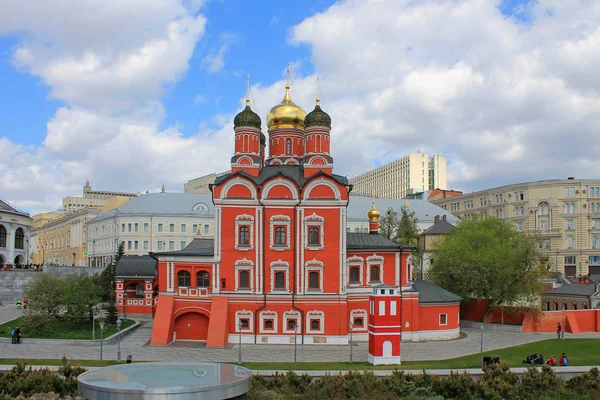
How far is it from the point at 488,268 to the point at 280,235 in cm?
1668

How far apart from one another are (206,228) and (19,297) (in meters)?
24.6

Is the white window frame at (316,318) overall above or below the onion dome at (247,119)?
below

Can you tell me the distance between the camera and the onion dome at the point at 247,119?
39812 mm

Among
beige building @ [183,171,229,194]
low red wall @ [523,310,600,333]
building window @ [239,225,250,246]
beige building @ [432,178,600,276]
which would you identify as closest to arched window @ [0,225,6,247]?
building window @ [239,225,250,246]

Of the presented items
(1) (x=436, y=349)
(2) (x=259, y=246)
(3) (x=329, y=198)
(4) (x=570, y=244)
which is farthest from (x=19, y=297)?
(4) (x=570, y=244)

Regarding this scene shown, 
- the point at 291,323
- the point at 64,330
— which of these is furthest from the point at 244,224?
the point at 64,330

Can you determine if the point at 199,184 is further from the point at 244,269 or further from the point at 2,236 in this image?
the point at 244,269

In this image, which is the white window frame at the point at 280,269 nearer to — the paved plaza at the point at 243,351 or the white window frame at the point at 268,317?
the white window frame at the point at 268,317

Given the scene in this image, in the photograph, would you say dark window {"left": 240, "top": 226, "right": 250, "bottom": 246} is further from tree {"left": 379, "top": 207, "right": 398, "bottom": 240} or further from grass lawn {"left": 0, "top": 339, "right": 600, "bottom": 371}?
tree {"left": 379, "top": 207, "right": 398, "bottom": 240}

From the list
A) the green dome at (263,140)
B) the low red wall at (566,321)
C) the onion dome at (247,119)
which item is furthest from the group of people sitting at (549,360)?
the green dome at (263,140)

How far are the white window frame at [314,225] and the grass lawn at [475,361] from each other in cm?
900

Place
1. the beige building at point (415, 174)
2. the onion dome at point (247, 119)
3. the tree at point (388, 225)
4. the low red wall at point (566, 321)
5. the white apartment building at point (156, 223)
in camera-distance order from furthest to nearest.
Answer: the beige building at point (415, 174) < the white apartment building at point (156, 223) < the tree at point (388, 225) < the low red wall at point (566, 321) < the onion dome at point (247, 119)

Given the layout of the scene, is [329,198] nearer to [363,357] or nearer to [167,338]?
[363,357]

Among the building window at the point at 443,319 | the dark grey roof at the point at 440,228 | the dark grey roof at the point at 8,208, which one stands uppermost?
the dark grey roof at the point at 8,208
